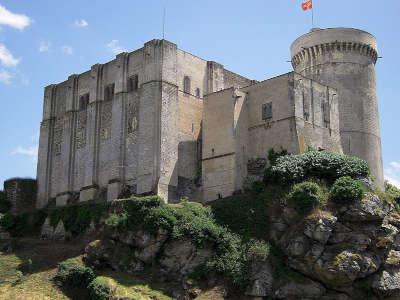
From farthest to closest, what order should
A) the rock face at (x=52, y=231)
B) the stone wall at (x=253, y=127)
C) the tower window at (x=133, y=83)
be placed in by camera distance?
the tower window at (x=133, y=83)
the rock face at (x=52, y=231)
the stone wall at (x=253, y=127)

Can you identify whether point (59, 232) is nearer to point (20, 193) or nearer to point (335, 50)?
point (20, 193)

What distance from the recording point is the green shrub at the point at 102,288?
36312 mm

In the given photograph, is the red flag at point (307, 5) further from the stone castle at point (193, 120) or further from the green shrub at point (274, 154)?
the green shrub at point (274, 154)

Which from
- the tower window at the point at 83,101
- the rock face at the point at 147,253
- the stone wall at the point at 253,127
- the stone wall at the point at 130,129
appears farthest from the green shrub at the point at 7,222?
the stone wall at the point at 253,127

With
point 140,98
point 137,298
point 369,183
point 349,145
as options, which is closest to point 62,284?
point 137,298

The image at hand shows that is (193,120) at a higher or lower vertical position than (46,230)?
higher

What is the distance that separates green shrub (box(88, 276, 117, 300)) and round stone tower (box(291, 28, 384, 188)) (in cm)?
2092

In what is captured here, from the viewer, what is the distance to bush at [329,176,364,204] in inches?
1517

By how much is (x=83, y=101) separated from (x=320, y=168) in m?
20.8

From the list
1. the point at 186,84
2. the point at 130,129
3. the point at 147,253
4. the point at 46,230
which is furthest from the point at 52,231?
the point at 186,84

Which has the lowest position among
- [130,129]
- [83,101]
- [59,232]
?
[59,232]

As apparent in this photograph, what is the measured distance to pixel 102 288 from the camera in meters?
36.6

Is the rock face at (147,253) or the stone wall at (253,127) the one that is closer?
the rock face at (147,253)

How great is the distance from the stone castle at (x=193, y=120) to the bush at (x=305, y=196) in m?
4.96
